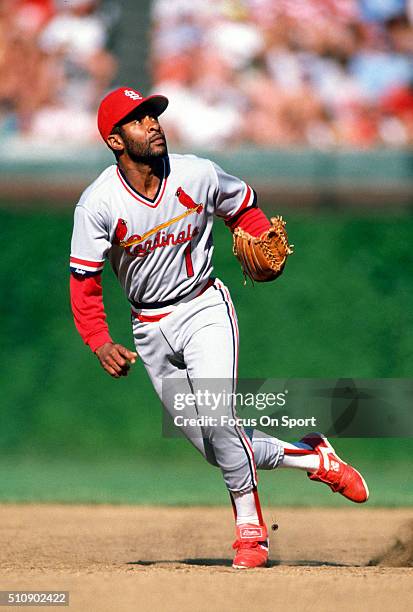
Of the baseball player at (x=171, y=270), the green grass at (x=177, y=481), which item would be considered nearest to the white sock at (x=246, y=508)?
the baseball player at (x=171, y=270)

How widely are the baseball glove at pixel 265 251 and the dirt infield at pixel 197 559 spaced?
1.31 metres

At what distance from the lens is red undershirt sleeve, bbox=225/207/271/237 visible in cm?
499

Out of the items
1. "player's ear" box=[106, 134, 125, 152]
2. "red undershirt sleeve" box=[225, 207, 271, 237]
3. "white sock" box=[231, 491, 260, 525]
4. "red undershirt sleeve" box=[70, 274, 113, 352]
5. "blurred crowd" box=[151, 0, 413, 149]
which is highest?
"blurred crowd" box=[151, 0, 413, 149]

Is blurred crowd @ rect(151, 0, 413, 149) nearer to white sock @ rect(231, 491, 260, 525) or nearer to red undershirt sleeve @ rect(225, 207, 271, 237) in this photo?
red undershirt sleeve @ rect(225, 207, 271, 237)

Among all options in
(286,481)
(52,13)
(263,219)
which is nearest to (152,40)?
(52,13)

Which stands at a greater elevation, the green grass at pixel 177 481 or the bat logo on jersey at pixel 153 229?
the bat logo on jersey at pixel 153 229

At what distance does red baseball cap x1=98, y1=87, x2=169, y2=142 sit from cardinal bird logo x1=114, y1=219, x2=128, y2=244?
16.3 inches

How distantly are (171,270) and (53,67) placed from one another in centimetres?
554

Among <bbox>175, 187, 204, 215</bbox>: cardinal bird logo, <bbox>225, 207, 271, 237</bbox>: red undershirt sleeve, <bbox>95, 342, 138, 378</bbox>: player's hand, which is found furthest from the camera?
<bbox>225, 207, 271, 237</bbox>: red undershirt sleeve

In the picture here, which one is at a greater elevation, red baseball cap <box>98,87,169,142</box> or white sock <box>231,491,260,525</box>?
red baseball cap <box>98,87,169,142</box>

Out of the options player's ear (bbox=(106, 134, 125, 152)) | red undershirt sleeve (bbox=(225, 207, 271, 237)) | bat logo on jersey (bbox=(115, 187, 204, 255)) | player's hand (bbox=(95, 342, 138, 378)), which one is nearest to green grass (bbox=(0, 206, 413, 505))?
red undershirt sleeve (bbox=(225, 207, 271, 237))

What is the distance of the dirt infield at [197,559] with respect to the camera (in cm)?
382

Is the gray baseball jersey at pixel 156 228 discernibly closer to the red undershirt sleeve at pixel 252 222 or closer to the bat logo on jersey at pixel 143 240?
the bat logo on jersey at pixel 143 240

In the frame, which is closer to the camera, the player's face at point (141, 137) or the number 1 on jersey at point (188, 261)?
the player's face at point (141, 137)
